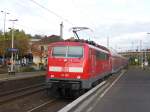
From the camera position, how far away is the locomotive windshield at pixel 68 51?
23078 millimetres

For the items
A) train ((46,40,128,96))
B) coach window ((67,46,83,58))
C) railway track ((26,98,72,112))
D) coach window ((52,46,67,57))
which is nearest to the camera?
railway track ((26,98,72,112))

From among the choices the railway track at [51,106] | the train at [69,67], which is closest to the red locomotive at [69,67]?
the train at [69,67]

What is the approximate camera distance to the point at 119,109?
14.4m

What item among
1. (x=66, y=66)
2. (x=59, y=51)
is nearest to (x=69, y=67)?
(x=66, y=66)

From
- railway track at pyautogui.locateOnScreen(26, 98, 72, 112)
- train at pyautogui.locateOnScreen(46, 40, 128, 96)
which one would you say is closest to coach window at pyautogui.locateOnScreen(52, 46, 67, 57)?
train at pyautogui.locateOnScreen(46, 40, 128, 96)

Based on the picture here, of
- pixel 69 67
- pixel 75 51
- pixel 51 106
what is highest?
pixel 75 51

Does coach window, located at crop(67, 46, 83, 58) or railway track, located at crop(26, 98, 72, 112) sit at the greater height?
coach window, located at crop(67, 46, 83, 58)

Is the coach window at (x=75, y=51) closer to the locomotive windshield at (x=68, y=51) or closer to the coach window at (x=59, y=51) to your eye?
the locomotive windshield at (x=68, y=51)

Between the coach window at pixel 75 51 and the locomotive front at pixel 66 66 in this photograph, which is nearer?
the locomotive front at pixel 66 66

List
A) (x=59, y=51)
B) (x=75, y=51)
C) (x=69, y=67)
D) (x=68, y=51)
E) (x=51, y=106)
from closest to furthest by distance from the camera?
1. (x=51, y=106)
2. (x=69, y=67)
3. (x=75, y=51)
4. (x=68, y=51)
5. (x=59, y=51)

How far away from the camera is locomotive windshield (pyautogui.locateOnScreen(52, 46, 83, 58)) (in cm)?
2308

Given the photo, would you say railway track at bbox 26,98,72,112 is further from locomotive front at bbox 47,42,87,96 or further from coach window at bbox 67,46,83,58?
coach window at bbox 67,46,83,58

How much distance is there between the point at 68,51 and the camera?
917 inches

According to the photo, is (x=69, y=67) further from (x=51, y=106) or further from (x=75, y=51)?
(x=51, y=106)
